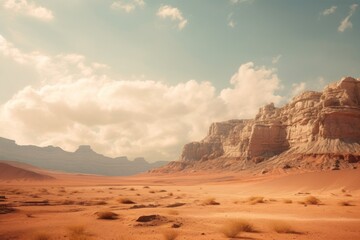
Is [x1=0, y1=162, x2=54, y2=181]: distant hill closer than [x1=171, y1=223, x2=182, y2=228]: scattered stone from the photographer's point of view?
No

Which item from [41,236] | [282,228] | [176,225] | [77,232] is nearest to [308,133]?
[282,228]

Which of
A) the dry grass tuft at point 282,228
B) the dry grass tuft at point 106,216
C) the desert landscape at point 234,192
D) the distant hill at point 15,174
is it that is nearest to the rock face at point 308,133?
the desert landscape at point 234,192

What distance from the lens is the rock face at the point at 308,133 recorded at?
217 feet

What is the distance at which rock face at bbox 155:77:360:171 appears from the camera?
217ft

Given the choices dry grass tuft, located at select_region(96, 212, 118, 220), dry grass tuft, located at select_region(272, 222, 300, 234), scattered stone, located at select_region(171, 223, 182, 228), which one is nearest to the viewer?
dry grass tuft, located at select_region(272, 222, 300, 234)

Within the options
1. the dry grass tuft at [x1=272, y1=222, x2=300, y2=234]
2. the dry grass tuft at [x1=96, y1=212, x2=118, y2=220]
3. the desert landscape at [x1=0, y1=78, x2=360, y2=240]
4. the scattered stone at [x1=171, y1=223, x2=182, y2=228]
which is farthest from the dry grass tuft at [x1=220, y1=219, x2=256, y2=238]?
the dry grass tuft at [x1=96, y1=212, x2=118, y2=220]

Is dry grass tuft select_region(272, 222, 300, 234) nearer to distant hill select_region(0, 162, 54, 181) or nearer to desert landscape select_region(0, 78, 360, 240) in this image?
desert landscape select_region(0, 78, 360, 240)

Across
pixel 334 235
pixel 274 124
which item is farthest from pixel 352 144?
pixel 334 235

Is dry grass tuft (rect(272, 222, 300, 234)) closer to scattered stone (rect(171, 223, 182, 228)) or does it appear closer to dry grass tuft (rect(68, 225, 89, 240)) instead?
scattered stone (rect(171, 223, 182, 228))

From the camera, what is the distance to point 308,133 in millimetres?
76812

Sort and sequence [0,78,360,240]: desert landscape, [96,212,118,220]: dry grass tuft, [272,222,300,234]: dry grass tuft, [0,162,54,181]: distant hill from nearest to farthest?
[272,222,300,234]: dry grass tuft
[0,78,360,240]: desert landscape
[96,212,118,220]: dry grass tuft
[0,162,54,181]: distant hill

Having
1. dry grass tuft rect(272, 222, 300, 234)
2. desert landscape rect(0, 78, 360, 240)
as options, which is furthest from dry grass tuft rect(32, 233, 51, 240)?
dry grass tuft rect(272, 222, 300, 234)

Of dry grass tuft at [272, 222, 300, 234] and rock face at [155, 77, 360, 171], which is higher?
rock face at [155, 77, 360, 171]

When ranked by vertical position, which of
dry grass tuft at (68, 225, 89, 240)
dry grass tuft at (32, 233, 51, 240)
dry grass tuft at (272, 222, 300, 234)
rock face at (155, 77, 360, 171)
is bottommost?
dry grass tuft at (32, 233, 51, 240)
